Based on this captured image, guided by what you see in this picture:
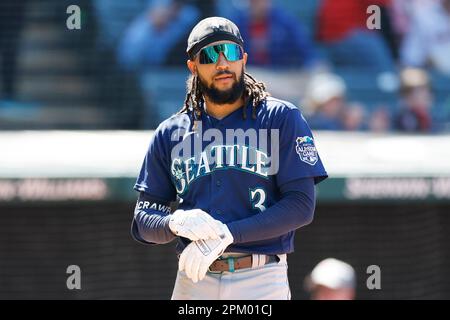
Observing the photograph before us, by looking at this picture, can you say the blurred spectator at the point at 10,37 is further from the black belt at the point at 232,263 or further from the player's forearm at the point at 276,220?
the player's forearm at the point at 276,220

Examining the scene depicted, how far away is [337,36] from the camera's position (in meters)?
7.32

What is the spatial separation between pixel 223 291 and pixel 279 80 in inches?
157

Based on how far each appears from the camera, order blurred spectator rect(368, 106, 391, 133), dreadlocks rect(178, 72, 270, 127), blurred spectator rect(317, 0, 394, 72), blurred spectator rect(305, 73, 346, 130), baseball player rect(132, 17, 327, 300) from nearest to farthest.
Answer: baseball player rect(132, 17, 327, 300), dreadlocks rect(178, 72, 270, 127), blurred spectator rect(305, 73, 346, 130), blurred spectator rect(368, 106, 391, 133), blurred spectator rect(317, 0, 394, 72)

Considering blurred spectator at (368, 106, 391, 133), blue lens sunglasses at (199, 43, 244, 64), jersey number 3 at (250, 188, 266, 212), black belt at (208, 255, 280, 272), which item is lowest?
black belt at (208, 255, 280, 272)

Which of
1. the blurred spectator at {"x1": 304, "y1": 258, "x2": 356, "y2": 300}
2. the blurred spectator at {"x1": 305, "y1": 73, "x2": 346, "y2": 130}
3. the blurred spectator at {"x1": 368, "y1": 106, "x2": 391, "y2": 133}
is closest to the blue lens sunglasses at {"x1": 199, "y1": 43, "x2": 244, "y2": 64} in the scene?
the blurred spectator at {"x1": 304, "y1": 258, "x2": 356, "y2": 300}

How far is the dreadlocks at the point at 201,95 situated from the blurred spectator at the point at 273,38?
372 centimetres

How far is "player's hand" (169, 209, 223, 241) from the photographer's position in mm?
3016

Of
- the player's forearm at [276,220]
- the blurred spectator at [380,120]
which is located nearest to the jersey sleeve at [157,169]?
the player's forearm at [276,220]

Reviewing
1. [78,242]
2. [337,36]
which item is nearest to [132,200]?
[78,242]

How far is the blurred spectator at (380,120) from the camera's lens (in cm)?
677

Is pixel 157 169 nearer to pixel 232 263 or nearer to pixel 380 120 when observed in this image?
pixel 232 263

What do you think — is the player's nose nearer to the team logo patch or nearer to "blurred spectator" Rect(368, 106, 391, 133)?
the team logo patch

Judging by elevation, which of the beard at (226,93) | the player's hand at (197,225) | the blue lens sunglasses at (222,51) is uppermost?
the blue lens sunglasses at (222,51)

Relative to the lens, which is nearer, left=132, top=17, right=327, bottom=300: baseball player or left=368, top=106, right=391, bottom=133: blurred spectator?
left=132, top=17, right=327, bottom=300: baseball player
